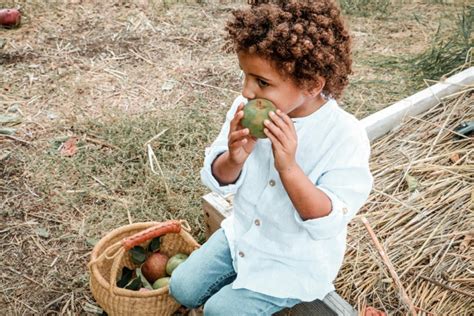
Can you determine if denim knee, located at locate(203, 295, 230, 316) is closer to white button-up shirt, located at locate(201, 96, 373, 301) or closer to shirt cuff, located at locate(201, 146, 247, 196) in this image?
white button-up shirt, located at locate(201, 96, 373, 301)

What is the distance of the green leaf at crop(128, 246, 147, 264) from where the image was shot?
2.51m

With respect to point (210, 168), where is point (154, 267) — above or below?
below

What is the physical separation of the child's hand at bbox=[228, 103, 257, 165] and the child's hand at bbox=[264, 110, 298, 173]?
87 mm

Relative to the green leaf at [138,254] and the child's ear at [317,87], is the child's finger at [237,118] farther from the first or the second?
the green leaf at [138,254]

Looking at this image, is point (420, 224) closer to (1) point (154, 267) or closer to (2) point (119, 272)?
(1) point (154, 267)

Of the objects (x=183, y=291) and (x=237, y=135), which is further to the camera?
(x=183, y=291)

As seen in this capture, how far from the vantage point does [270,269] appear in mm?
1972

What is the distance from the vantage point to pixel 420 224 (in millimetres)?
2480

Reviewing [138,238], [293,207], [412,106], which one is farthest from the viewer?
[412,106]

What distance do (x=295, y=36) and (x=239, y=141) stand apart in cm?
37

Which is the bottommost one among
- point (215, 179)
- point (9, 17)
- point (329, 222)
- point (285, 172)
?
point (9, 17)

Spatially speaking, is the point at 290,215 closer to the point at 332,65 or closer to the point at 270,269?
the point at 270,269

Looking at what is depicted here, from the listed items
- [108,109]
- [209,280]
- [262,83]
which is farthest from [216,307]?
[108,109]

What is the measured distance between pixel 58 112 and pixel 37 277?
1.47 metres
